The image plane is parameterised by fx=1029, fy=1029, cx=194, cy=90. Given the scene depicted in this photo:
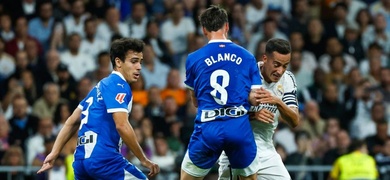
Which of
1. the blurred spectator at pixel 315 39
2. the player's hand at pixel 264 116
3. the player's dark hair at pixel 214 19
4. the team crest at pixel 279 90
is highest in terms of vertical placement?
the blurred spectator at pixel 315 39

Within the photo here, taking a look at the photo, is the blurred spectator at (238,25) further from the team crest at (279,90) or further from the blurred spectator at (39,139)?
the team crest at (279,90)

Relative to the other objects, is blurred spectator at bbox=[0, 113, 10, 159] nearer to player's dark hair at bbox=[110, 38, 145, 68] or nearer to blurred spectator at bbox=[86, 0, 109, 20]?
blurred spectator at bbox=[86, 0, 109, 20]

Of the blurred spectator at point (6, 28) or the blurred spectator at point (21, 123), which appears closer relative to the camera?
the blurred spectator at point (21, 123)

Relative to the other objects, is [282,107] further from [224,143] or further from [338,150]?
[338,150]

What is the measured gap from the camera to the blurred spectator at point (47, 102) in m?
16.2

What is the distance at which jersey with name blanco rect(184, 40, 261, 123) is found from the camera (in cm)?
945

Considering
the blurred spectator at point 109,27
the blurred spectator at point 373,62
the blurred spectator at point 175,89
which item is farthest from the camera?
the blurred spectator at point 373,62

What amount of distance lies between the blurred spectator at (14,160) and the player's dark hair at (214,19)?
21.0 ft

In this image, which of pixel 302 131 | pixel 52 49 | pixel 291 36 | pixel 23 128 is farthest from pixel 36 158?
pixel 291 36

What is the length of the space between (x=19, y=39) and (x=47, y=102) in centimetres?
149

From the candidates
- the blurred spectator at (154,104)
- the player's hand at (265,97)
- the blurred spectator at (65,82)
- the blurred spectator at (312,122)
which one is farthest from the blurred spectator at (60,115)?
the player's hand at (265,97)

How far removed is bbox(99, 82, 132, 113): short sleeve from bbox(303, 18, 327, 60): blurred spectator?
10.3 meters

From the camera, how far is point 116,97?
9.27m

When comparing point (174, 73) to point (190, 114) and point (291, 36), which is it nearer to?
point (190, 114)
